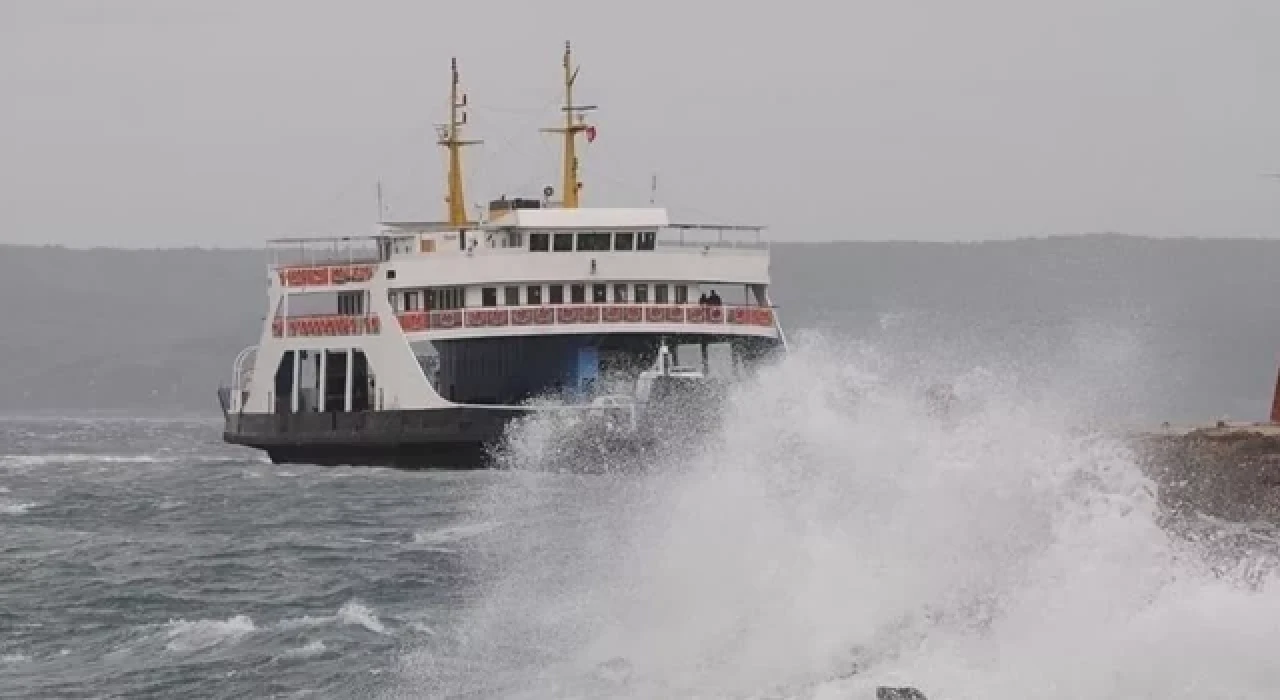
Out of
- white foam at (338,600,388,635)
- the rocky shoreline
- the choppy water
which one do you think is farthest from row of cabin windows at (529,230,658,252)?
white foam at (338,600,388,635)

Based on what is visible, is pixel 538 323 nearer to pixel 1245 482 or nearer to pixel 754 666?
pixel 1245 482

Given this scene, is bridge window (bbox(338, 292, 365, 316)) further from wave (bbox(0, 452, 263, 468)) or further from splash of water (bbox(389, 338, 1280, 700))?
splash of water (bbox(389, 338, 1280, 700))

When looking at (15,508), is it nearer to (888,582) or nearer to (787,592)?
(787,592)

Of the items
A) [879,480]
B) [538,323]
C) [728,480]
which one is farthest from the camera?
[538,323]

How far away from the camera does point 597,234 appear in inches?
2596

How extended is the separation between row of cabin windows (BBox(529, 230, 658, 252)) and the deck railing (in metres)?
1.62

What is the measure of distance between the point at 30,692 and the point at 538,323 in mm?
36803

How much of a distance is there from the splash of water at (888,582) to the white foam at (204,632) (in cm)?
287

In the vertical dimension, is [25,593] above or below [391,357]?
below

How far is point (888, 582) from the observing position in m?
25.3

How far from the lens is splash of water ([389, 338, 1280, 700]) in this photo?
73.1 ft

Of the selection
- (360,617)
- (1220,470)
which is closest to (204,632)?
(360,617)

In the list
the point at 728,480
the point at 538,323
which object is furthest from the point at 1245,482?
the point at 538,323

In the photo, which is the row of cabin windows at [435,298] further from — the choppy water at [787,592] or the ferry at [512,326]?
the choppy water at [787,592]
